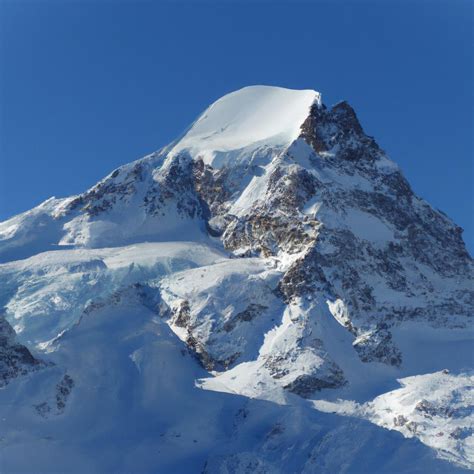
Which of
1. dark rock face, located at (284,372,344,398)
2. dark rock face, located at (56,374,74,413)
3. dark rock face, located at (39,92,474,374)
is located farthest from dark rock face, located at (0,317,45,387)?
dark rock face, located at (284,372,344,398)

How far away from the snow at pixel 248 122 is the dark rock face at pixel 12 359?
4553cm

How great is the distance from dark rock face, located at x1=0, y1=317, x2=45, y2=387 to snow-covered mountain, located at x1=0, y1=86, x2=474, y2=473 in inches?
5.1

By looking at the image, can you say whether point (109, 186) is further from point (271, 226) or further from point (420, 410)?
point (420, 410)

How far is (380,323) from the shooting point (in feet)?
374

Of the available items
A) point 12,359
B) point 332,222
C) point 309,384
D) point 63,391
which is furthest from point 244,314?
point 12,359

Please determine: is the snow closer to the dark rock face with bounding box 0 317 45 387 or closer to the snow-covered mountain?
the snow-covered mountain

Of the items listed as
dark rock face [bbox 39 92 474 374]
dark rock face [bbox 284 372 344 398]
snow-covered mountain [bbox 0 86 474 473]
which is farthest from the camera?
dark rock face [bbox 39 92 474 374]

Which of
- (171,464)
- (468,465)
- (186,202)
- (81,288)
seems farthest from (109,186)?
(468,465)

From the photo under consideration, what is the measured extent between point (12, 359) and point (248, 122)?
60.6m

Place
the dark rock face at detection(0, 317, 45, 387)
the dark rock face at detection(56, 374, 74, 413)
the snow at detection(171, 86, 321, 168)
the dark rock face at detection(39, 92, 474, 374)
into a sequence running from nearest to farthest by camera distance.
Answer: the dark rock face at detection(0, 317, 45, 387) → the dark rock face at detection(56, 374, 74, 413) → the dark rock face at detection(39, 92, 474, 374) → the snow at detection(171, 86, 321, 168)

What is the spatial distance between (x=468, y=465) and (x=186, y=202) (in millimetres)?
58566

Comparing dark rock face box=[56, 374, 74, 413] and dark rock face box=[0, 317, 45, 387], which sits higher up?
dark rock face box=[0, 317, 45, 387]

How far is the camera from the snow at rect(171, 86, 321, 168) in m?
143

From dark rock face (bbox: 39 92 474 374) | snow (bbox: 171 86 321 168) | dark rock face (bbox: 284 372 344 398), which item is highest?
snow (bbox: 171 86 321 168)
